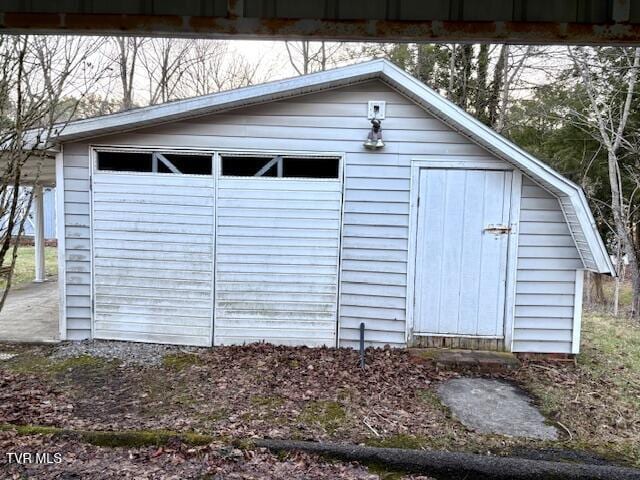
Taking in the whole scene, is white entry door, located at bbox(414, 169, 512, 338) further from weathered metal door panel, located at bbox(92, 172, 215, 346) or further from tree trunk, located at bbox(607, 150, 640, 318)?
tree trunk, located at bbox(607, 150, 640, 318)

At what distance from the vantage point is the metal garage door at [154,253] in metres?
5.54

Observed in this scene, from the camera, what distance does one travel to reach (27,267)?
1166 cm

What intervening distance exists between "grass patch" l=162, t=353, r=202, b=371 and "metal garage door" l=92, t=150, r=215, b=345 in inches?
11.6

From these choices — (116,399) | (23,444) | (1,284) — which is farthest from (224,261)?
(1,284)

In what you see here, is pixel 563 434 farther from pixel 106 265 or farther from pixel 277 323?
pixel 106 265

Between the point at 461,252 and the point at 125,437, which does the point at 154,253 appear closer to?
the point at 125,437

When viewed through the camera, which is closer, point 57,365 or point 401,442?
point 401,442

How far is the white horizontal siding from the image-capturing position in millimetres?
5301

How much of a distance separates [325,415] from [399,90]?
12.0ft

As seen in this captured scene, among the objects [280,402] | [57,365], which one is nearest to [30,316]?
[57,365]

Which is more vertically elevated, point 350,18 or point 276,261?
point 350,18

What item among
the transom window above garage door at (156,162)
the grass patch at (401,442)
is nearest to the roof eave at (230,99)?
the transom window above garage door at (156,162)

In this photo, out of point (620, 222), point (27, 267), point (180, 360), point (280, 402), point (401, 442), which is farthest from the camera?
point (27, 267)

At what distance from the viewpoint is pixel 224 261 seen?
5.56 m
